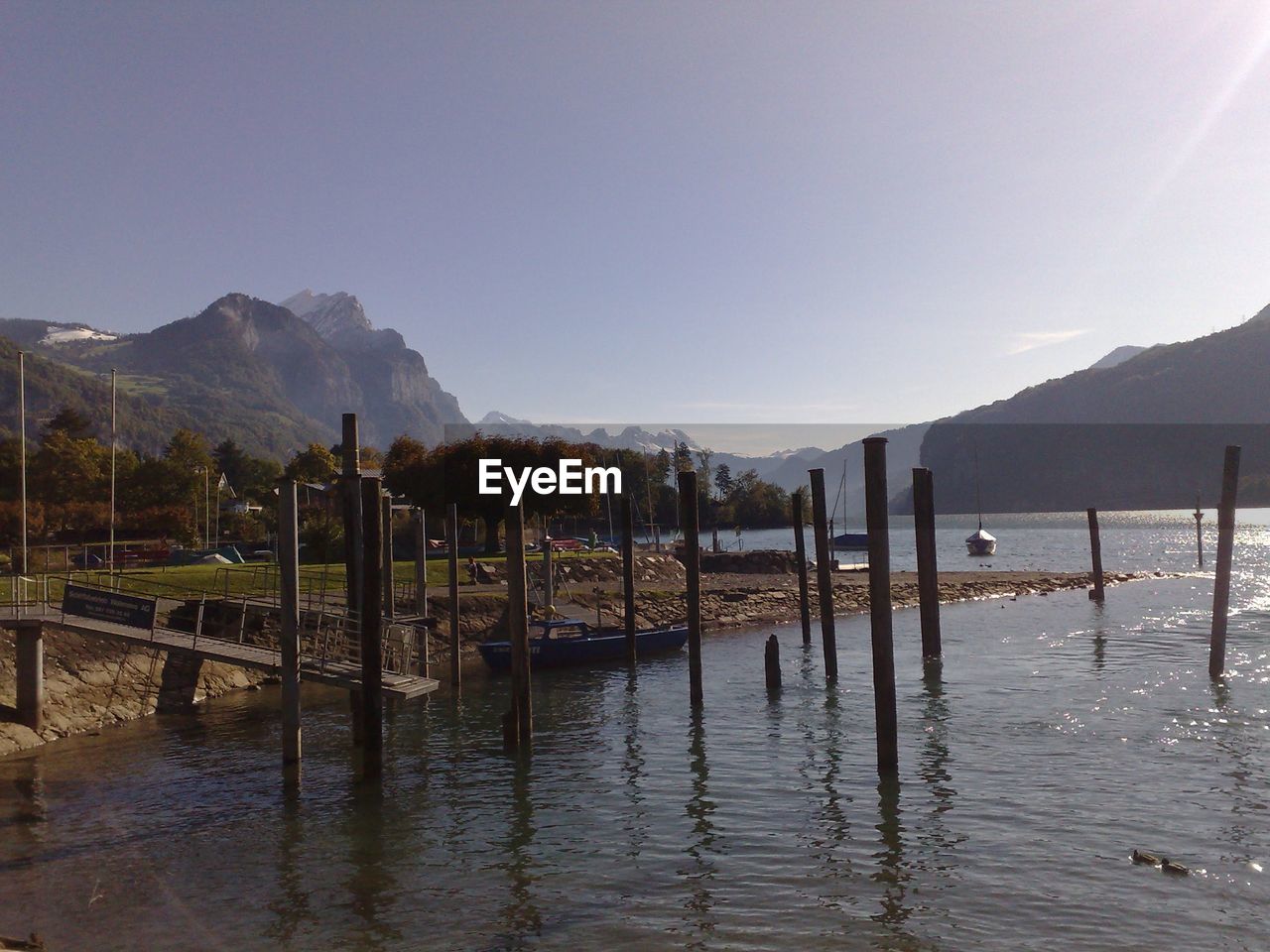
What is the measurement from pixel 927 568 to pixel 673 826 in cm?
1927

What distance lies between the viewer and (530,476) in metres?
66.8

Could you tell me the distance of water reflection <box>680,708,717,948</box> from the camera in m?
12.3

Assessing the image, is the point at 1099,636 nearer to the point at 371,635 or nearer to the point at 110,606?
the point at 371,635

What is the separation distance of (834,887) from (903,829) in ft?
9.62

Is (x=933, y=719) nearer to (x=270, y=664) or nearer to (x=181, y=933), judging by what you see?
(x=270, y=664)

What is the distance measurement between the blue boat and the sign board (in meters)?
12.8

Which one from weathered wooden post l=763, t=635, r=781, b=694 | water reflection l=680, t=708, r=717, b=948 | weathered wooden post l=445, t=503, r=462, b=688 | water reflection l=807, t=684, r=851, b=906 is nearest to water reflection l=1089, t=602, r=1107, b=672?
weathered wooden post l=763, t=635, r=781, b=694

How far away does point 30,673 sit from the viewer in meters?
22.6

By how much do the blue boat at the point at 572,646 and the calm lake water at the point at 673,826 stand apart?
14.0 feet

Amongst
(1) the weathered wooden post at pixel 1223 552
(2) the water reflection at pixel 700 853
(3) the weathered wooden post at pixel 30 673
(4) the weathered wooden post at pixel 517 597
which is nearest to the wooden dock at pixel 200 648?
(3) the weathered wooden post at pixel 30 673

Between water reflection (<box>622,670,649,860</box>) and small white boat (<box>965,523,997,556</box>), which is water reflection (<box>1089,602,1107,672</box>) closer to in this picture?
water reflection (<box>622,670,649,860</box>)

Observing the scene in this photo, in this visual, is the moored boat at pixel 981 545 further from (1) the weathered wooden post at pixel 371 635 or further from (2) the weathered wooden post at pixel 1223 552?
(1) the weathered wooden post at pixel 371 635

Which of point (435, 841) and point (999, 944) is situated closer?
point (999, 944)

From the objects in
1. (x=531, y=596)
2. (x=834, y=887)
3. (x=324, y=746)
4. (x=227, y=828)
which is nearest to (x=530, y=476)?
(x=531, y=596)
